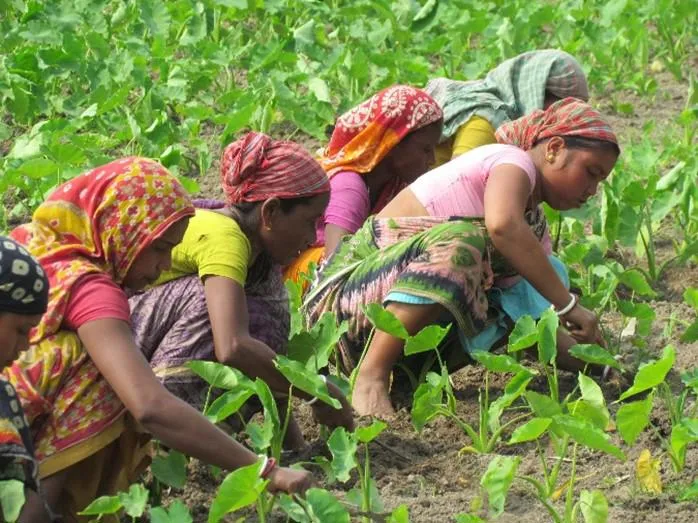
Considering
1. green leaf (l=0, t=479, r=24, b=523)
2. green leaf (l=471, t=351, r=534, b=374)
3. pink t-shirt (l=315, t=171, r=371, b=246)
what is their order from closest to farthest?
green leaf (l=0, t=479, r=24, b=523) < green leaf (l=471, t=351, r=534, b=374) < pink t-shirt (l=315, t=171, r=371, b=246)

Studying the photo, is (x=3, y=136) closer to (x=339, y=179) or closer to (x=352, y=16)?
(x=339, y=179)

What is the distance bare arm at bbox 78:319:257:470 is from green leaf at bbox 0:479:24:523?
0.95 feet

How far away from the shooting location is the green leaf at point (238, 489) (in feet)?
8.75

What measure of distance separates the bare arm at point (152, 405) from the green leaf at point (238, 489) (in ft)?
0.39

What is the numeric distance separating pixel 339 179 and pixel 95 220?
4.73 feet

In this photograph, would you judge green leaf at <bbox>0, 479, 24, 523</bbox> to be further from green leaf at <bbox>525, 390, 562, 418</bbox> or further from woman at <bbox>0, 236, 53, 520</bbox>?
green leaf at <bbox>525, 390, 562, 418</bbox>

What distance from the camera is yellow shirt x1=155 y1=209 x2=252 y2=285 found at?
340 centimetres

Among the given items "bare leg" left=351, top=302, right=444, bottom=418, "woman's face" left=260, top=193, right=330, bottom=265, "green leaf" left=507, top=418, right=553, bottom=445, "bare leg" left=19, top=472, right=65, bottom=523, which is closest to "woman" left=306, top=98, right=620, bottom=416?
"bare leg" left=351, top=302, right=444, bottom=418

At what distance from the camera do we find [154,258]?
308 cm

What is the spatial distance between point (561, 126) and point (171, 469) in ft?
4.89

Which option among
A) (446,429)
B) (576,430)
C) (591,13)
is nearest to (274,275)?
(446,429)

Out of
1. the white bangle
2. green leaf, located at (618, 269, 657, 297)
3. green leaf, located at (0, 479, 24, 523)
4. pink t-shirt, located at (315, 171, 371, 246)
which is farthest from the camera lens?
pink t-shirt, located at (315, 171, 371, 246)

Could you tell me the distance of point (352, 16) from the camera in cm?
682

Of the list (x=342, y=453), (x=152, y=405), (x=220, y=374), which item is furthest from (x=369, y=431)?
(x=152, y=405)
